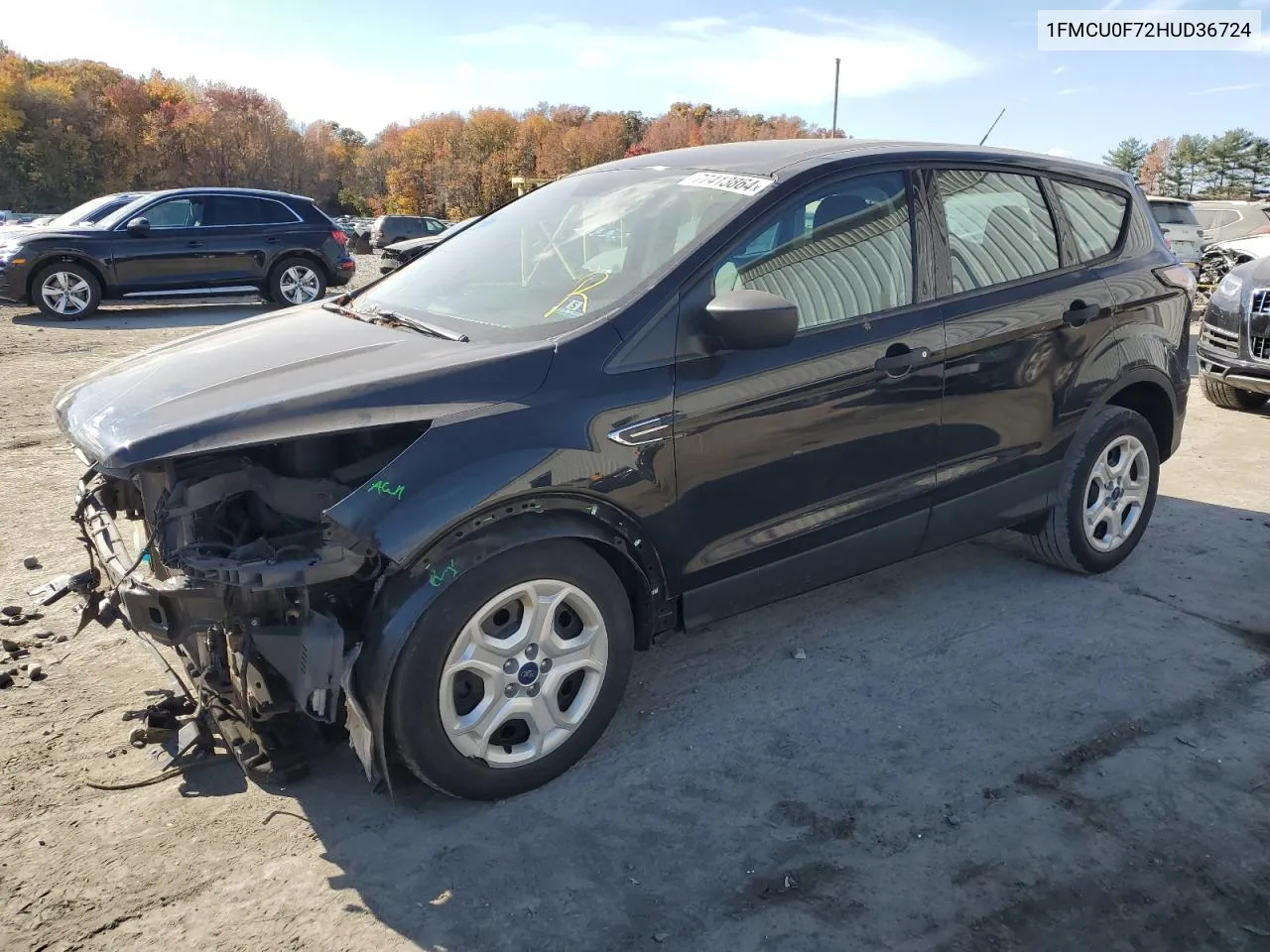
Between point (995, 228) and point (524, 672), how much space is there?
108 inches

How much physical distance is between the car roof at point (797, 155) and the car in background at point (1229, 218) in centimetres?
1742

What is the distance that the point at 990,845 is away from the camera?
279 centimetres

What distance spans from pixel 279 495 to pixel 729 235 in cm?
167

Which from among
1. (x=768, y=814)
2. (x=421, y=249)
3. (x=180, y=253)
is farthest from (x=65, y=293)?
(x=768, y=814)

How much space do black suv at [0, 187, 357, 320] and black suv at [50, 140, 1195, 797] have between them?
1068cm

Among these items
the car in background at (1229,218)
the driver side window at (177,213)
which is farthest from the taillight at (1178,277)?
the car in background at (1229,218)

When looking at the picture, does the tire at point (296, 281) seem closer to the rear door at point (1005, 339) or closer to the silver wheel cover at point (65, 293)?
the silver wheel cover at point (65, 293)

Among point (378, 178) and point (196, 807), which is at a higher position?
point (378, 178)

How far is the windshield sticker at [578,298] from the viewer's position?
10.5 ft

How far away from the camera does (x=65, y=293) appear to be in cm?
1295

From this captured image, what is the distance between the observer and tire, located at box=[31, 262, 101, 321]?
1278cm

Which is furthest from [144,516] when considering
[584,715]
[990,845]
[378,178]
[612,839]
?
[378,178]

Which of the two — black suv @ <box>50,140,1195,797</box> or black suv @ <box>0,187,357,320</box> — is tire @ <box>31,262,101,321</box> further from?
black suv @ <box>50,140,1195,797</box>

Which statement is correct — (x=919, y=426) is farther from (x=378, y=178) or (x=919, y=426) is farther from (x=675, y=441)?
(x=378, y=178)
